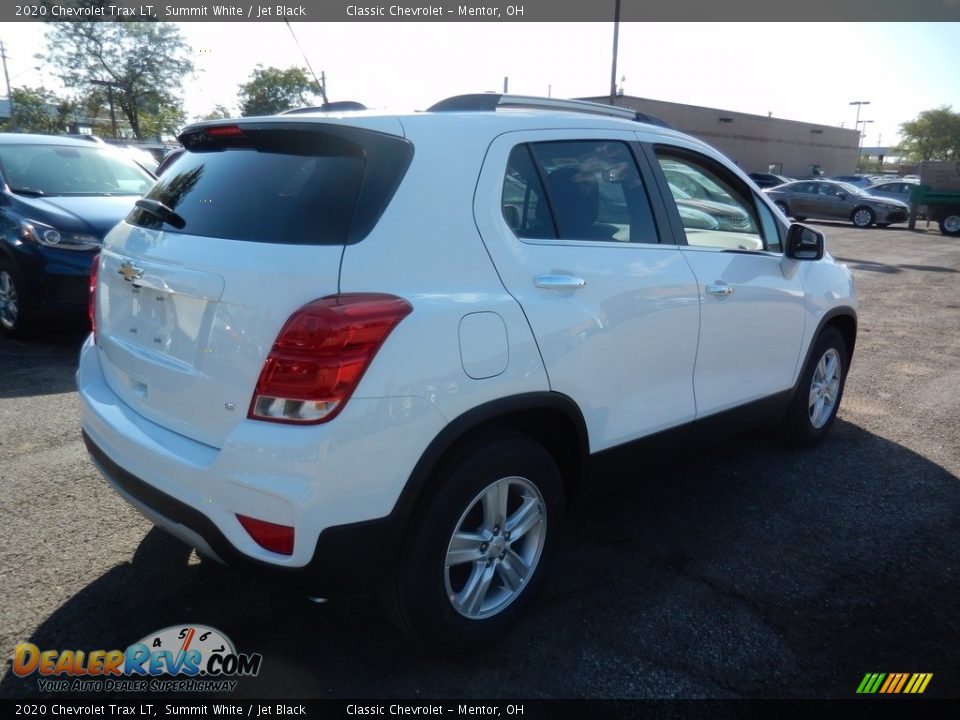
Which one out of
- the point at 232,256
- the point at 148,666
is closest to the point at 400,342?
the point at 232,256

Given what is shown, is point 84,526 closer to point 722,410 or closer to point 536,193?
point 536,193

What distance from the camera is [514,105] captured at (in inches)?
121

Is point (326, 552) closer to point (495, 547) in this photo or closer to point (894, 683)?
point (495, 547)

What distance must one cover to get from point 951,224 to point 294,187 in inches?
989

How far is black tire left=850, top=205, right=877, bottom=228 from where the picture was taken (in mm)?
24781

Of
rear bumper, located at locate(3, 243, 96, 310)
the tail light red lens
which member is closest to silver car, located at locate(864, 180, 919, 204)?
rear bumper, located at locate(3, 243, 96, 310)

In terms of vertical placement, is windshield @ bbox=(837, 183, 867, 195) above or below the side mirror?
above

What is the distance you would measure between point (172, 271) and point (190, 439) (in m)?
0.55

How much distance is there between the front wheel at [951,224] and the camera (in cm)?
2246

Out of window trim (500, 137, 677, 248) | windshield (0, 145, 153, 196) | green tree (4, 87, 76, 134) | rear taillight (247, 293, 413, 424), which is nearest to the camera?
rear taillight (247, 293, 413, 424)

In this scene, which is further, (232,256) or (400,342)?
(232,256)

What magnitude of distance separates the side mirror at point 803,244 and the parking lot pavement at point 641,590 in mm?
1258

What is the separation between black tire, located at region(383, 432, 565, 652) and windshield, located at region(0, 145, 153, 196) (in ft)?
20.6

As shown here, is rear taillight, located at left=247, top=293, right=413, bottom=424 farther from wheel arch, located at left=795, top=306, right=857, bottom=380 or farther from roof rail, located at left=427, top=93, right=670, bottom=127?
wheel arch, located at left=795, top=306, right=857, bottom=380
